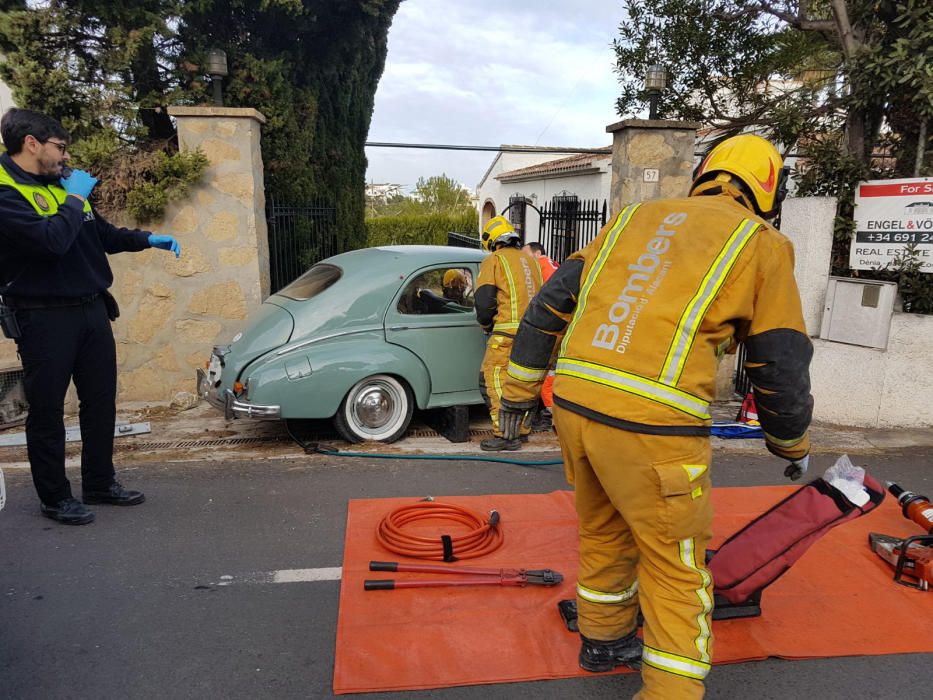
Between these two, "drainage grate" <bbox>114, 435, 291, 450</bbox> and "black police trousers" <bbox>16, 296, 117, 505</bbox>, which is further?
"drainage grate" <bbox>114, 435, 291, 450</bbox>

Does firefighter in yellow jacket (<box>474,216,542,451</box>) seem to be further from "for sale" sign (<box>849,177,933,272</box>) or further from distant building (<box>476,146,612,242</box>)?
distant building (<box>476,146,612,242</box>)

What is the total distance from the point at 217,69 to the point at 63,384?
3937 millimetres

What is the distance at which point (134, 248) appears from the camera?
4.38m

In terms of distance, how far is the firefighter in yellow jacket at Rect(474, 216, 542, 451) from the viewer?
5.39 meters

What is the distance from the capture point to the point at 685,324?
2213 mm

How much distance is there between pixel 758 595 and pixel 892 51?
17.3 ft

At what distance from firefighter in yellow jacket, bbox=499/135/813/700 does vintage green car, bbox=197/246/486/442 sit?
10.2 ft

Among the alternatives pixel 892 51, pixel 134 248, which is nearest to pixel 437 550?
pixel 134 248

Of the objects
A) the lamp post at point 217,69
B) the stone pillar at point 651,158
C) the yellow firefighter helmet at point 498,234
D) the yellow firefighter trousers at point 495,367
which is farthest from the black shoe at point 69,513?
the stone pillar at point 651,158

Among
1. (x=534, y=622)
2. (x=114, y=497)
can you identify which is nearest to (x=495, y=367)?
(x=534, y=622)

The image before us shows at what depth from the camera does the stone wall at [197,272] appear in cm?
658

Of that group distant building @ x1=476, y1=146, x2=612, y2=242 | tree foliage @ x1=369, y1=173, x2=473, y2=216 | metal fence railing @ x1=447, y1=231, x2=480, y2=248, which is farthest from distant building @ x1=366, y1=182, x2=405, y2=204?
metal fence railing @ x1=447, y1=231, x2=480, y2=248

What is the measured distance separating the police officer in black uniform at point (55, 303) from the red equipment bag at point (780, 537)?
11.1ft

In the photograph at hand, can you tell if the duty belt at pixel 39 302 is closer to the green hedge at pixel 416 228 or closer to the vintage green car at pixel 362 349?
the vintage green car at pixel 362 349
